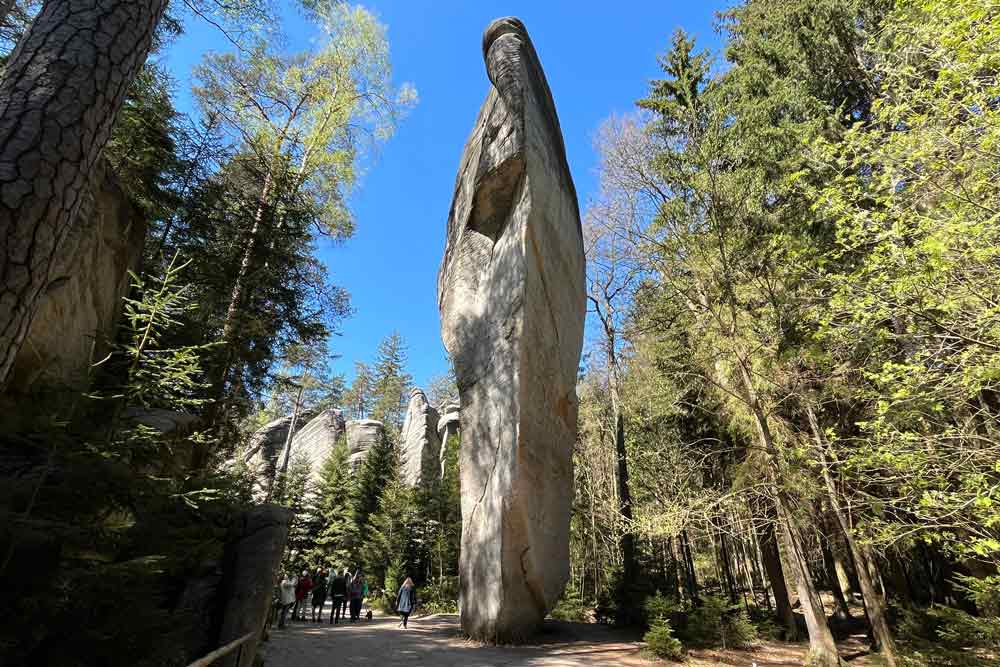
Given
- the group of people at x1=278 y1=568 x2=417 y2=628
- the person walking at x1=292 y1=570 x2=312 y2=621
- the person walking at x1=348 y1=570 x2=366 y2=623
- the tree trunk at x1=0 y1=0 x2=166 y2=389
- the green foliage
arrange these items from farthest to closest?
the green foliage → the person walking at x1=348 y1=570 x2=366 y2=623 → the person walking at x1=292 y1=570 x2=312 y2=621 → the group of people at x1=278 y1=568 x2=417 y2=628 → the tree trunk at x1=0 y1=0 x2=166 y2=389

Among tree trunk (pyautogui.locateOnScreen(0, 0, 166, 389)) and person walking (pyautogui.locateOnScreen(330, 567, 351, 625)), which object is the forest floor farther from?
tree trunk (pyautogui.locateOnScreen(0, 0, 166, 389))

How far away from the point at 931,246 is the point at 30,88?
6.28m

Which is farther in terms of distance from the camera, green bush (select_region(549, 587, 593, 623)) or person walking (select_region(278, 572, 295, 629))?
green bush (select_region(549, 587, 593, 623))

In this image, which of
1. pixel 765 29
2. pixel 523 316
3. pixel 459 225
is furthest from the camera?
pixel 765 29

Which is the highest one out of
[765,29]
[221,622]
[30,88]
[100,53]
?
[765,29]

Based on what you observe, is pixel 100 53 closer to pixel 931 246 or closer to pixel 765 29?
pixel 931 246

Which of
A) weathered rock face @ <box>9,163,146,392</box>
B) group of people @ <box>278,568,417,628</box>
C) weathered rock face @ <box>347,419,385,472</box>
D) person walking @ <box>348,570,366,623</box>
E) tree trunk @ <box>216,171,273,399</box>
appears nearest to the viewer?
weathered rock face @ <box>9,163,146,392</box>

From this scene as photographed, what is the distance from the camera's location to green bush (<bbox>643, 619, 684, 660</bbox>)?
8195mm

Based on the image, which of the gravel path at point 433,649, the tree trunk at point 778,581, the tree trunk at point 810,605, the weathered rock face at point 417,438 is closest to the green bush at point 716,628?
the gravel path at point 433,649

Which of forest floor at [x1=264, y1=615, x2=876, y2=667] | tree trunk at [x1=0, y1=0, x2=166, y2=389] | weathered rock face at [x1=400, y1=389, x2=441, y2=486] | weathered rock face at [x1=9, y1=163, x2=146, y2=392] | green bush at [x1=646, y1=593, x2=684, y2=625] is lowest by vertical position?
forest floor at [x1=264, y1=615, x2=876, y2=667]

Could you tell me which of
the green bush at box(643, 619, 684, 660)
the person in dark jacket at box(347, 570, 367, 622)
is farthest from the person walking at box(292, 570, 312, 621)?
the green bush at box(643, 619, 684, 660)

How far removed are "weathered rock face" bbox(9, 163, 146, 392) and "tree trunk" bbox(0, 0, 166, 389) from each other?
3513 millimetres

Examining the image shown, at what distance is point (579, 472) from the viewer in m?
18.9

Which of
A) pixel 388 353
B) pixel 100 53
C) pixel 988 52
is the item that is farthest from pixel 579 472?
pixel 388 353
